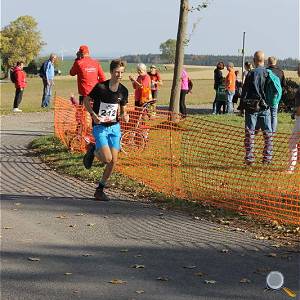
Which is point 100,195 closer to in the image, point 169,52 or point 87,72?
point 87,72

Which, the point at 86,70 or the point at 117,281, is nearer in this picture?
the point at 117,281

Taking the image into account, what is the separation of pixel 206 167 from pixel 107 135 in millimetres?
2100

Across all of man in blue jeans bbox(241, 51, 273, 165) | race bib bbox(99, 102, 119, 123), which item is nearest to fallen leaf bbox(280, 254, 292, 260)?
race bib bbox(99, 102, 119, 123)

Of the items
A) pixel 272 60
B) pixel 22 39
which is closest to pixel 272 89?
pixel 272 60

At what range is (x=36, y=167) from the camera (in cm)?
1277

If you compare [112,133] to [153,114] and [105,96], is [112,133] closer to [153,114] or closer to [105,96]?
[105,96]

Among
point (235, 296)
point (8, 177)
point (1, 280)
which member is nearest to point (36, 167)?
point (8, 177)

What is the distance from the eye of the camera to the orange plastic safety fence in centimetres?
888

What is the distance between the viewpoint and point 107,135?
9547mm

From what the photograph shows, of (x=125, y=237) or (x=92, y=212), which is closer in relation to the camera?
(x=125, y=237)

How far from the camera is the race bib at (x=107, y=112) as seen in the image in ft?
31.1

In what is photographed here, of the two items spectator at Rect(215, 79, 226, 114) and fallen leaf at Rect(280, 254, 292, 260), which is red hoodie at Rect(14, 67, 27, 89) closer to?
spectator at Rect(215, 79, 226, 114)

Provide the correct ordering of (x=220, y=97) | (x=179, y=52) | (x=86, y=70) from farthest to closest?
(x=220, y=97) < (x=179, y=52) < (x=86, y=70)

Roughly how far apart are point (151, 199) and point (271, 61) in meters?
5.33
